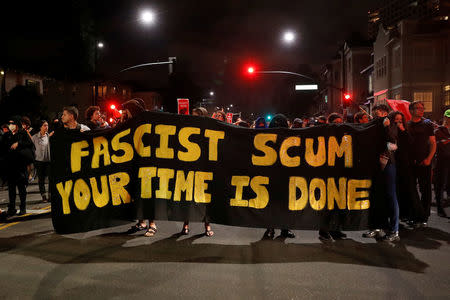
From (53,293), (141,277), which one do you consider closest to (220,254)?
(141,277)

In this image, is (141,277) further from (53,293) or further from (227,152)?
(227,152)

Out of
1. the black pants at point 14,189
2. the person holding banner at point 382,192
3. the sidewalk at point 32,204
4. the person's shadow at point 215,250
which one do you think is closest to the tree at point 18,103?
the sidewalk at point 32,204

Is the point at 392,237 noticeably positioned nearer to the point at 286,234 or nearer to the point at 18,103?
the point at 286,234

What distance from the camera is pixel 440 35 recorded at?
98.1 feet

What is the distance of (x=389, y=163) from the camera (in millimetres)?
6430

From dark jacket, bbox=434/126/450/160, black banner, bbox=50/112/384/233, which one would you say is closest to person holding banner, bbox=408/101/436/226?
dark jacket, bbox=434/126/450/160

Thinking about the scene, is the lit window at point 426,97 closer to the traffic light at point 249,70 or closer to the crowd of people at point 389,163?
the traffic light at point 249,70

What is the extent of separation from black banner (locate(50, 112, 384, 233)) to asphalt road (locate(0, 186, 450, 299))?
404 millimetres

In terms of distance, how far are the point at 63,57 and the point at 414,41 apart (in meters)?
33.4

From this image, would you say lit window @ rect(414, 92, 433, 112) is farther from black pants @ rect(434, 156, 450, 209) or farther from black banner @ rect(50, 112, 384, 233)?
black banner @ rect(50, 112, 384, 233)

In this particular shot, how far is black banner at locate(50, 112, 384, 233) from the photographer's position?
626cm

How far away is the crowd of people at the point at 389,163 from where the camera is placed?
6.39 metres

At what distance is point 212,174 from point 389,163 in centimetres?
258

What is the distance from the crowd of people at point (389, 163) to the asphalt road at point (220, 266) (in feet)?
1.02
